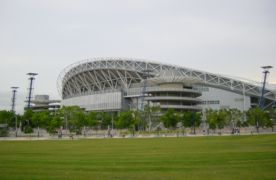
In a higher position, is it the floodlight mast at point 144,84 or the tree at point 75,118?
the floodlight mast at point 144,84

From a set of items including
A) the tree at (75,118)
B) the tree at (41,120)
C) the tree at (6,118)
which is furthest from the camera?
the tree at (6,118)

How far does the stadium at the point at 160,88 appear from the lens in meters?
113

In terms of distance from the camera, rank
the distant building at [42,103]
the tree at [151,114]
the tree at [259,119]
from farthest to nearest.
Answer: the distant building at [42,103], the tree at [151,114], the tree at [259,119]

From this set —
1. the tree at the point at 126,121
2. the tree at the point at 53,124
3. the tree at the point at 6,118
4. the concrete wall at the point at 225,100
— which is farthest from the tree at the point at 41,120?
the concrete wall at the point at 225,100

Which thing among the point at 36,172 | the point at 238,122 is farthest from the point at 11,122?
the point at 36,172

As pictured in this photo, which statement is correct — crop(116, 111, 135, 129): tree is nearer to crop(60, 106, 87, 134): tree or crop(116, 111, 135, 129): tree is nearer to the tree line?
the tree line

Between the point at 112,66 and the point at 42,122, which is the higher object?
the point at 112,66

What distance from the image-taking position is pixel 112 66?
126m

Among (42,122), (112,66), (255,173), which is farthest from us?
(112,66)

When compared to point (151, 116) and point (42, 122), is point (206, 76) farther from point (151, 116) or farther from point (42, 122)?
point (42, 122)

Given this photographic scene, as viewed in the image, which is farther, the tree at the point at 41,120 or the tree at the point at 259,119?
the tree at the point at 41,120

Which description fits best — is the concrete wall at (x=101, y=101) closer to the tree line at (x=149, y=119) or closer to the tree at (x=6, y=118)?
the tree line at (x=149, y=119)

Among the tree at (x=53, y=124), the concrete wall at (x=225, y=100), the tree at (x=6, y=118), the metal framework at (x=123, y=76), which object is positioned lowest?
the tree at (x=53, y=124)

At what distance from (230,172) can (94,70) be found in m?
122
